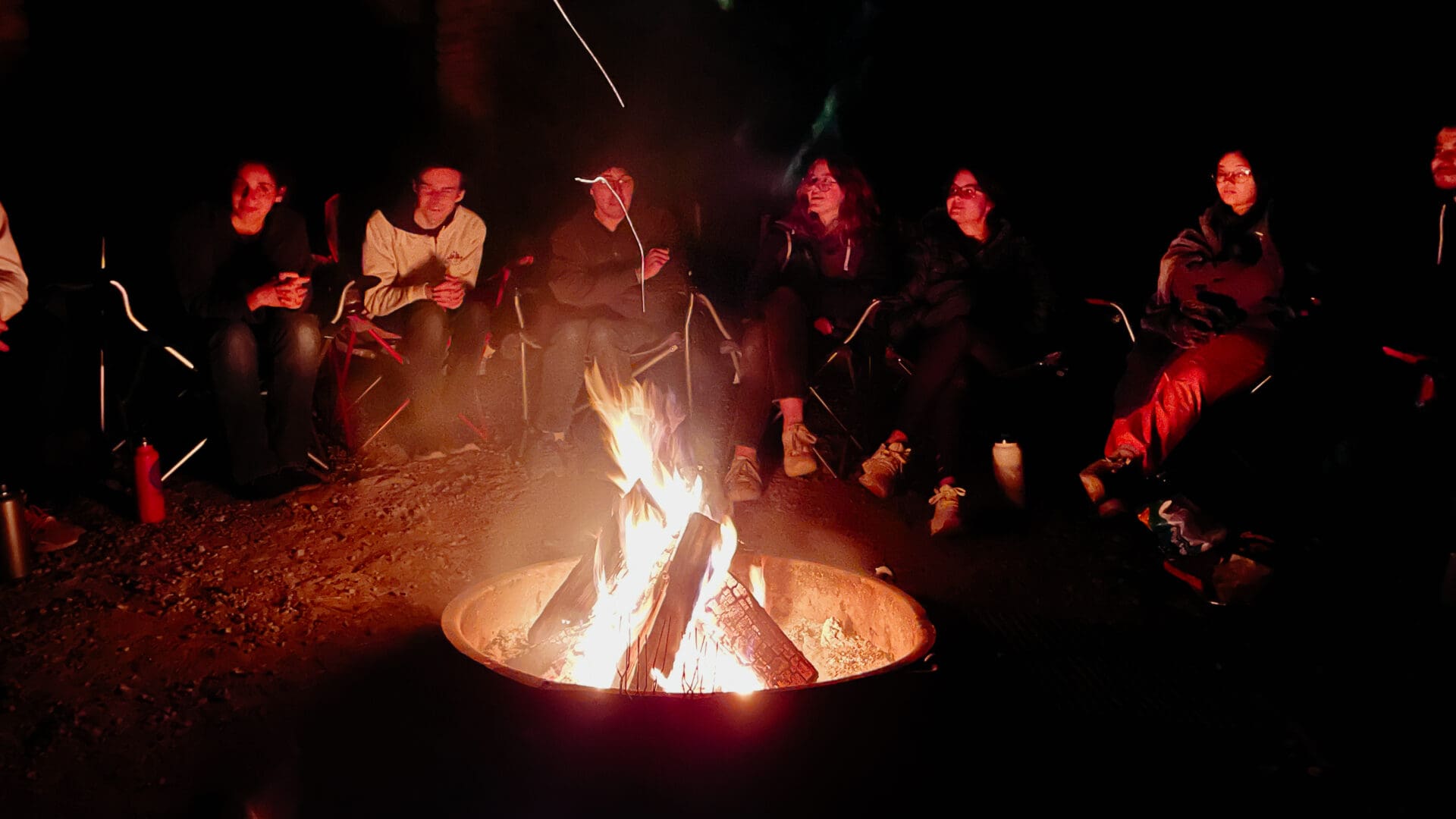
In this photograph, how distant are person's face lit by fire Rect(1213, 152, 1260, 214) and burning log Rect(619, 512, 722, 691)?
125 inches

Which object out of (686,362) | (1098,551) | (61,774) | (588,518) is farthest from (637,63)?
(61,774)

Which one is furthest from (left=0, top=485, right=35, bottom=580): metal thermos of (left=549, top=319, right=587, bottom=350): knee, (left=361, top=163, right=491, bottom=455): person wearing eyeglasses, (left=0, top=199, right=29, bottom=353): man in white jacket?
(left=549, top=319, right=587, bottom=350): knee

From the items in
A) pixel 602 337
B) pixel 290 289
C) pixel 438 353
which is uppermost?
pixel 290 289

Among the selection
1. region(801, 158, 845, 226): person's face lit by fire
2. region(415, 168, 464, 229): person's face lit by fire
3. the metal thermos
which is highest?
region(801, 158, 845, 226): person's face lit by fire

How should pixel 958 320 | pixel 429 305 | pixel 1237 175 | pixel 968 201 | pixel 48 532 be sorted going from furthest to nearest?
pixel 429 305, pixel 968 201, pixel 958 320, pixel 1237 175, pixel 48 532

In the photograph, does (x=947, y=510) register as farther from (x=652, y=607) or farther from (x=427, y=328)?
Result: (x=427, y=328)

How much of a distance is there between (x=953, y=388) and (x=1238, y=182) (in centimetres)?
159

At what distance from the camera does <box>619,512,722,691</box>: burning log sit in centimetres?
270

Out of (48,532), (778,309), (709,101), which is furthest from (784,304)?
(48,532)

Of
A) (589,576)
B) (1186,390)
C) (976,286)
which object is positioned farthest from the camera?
(976,286)

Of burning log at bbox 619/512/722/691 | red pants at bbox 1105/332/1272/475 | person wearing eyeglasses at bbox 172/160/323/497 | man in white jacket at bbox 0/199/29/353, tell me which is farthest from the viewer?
person wearing eyeglasses at bbox 172/160/323/497

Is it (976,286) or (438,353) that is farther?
(438,353)

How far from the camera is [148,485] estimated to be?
415cm

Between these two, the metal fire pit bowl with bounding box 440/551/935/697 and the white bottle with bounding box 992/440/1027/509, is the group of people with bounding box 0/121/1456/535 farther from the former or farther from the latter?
the metal fire pit bowl with bounding box 440/551/935/697
